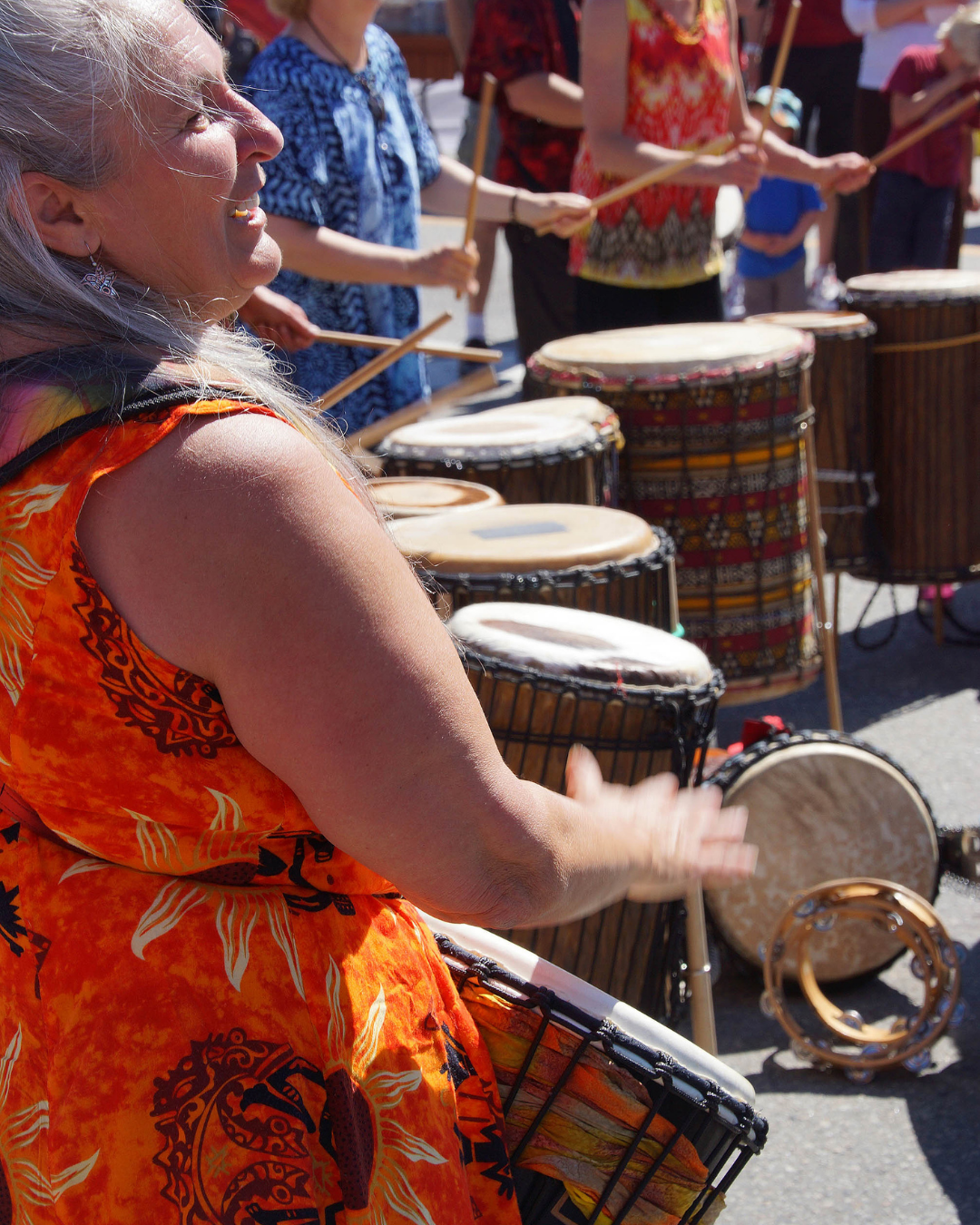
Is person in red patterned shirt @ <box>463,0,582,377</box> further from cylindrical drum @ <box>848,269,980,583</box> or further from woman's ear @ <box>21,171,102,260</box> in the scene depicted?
woman's ear @ <box>21,171,102,260</box>

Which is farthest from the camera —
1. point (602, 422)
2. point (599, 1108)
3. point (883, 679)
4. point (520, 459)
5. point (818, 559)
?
point (883, 679)

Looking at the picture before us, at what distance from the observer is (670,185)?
3.29 metres

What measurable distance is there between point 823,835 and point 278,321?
4.16 ft

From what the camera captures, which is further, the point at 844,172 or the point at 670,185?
the point at 844,172

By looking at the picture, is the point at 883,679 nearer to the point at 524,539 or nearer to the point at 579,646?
the point at 524,539

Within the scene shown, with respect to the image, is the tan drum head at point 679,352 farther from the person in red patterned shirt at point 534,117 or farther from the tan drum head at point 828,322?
the person in red patterned shirt at point 534,117

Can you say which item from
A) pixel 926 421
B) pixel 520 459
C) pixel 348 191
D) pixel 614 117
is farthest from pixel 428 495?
pixel 926 421

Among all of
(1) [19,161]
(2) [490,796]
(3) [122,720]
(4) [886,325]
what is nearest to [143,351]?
(1) [19,161]

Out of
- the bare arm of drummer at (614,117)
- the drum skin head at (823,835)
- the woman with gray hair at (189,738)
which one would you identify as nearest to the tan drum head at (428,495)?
the drum skin head at (823,835)

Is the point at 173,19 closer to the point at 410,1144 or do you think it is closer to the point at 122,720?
the point at 122,720

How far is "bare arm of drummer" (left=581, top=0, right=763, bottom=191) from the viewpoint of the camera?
3.11m

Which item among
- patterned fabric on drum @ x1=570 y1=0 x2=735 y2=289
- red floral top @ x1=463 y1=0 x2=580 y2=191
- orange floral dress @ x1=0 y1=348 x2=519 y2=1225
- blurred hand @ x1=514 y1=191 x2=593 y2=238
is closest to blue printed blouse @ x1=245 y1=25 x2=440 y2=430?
blurred hand @ x1=514 y1=191 x2=593 y2=238

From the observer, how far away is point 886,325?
343 cm

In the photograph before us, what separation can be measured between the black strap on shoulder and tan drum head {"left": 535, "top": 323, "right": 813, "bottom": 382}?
63.5 inches
